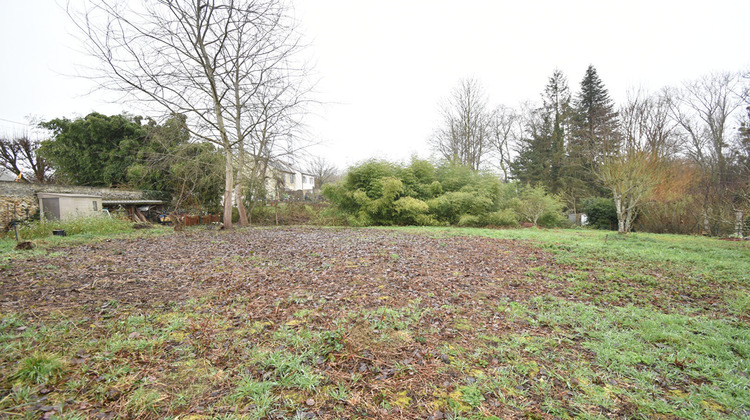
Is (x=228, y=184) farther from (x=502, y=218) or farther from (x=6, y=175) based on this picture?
(x=6, y=175)

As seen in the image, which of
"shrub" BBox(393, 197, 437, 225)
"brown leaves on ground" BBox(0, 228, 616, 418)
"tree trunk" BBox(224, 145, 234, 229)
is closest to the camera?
"brown leaves on ground" BBox(0, 228, 616, 418)

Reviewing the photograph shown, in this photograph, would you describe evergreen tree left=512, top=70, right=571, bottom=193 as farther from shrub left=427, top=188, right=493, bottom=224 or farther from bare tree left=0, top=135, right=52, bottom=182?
bare tree left=0, top=135, right=52, bottom=182

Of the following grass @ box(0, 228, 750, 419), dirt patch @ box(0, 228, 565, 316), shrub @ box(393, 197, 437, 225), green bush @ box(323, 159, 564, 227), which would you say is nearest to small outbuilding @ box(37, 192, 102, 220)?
dirt patch @ box(0, 228, 565, 316)

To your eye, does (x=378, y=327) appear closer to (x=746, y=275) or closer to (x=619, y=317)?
(x=619, y=317)

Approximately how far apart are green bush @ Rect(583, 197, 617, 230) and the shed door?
994 inches

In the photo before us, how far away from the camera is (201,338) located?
283cm

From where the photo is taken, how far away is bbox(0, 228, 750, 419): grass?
201cm

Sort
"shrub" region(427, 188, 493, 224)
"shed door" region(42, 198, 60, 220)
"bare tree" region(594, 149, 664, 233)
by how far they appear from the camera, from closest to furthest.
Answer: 1. "bare tree" region(594, 149, 664, 233)
2. "shed door" region(42, 198, 60, 220)
3. "shrub" region(427, 188, 493, 224)

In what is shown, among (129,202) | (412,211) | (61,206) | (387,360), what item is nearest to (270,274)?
(387,360)

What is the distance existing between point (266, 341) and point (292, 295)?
129cm

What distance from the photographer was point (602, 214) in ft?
54.9

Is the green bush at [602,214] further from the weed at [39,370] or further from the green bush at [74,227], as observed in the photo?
the green bush at [74,227]

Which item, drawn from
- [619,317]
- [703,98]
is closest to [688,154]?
[703,98]

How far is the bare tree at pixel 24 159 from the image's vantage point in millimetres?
20719
